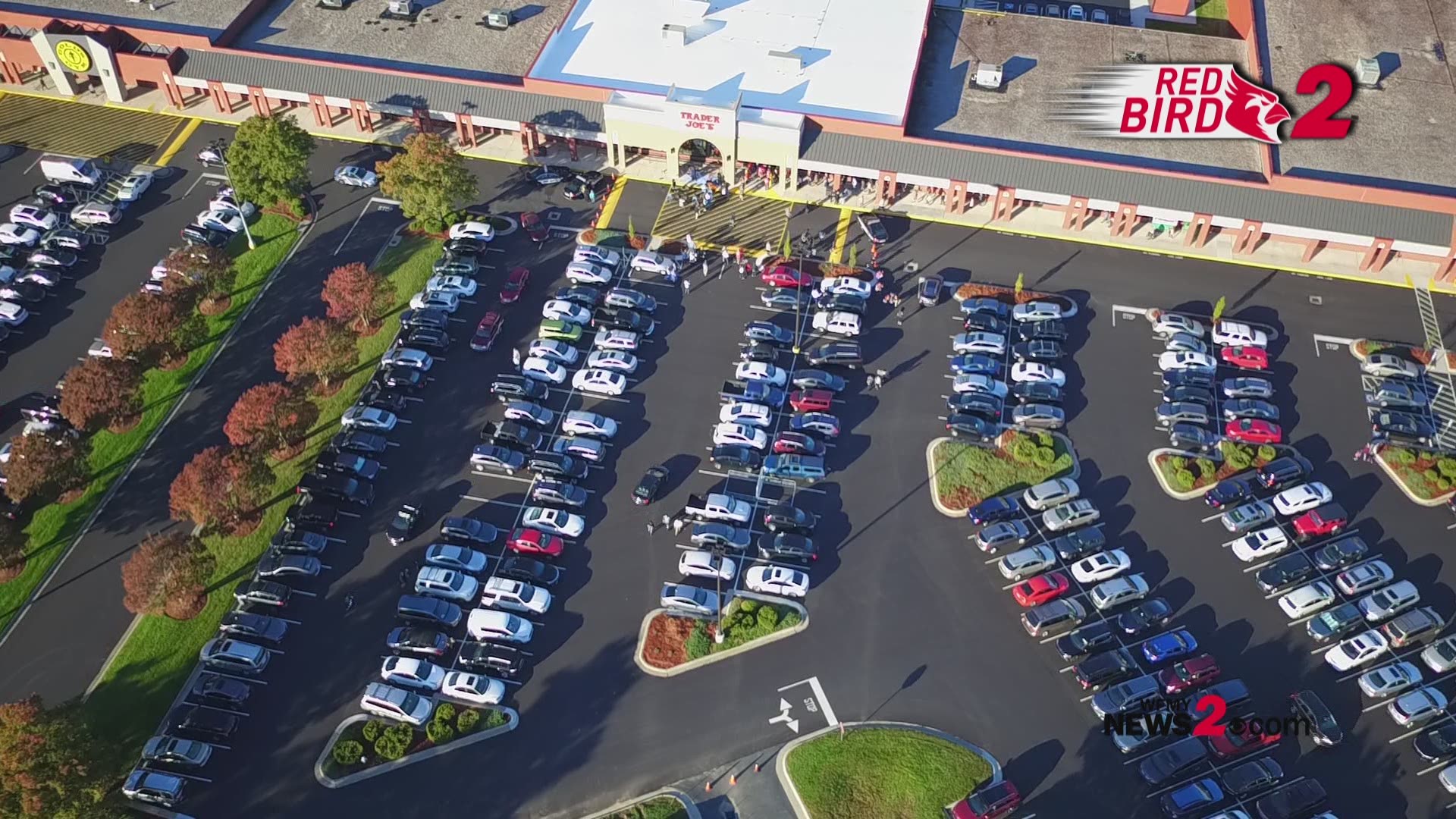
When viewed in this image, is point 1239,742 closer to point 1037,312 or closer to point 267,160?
point 1037,312

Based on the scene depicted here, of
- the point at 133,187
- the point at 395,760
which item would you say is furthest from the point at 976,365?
the point at 133,187

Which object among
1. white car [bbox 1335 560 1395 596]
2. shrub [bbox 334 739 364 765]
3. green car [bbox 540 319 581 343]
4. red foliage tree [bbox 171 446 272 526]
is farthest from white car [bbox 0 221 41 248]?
white car [bbox 1335 560 1395 596]

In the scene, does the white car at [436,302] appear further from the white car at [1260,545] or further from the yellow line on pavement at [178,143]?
the white car at [1260,545]

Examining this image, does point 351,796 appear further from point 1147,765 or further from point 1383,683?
point 1383,683

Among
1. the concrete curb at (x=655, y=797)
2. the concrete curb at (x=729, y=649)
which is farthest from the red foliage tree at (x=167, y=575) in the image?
the concrete curb at (x=655, y=797)

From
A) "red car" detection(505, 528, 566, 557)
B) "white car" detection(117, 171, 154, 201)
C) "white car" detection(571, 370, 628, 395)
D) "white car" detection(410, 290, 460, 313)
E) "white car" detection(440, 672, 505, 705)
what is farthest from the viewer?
"white car" detection(117, 171, 154, 201)

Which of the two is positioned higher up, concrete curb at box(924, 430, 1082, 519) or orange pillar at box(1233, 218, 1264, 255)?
orange pillar at box(1233, 218, 1264, 255)

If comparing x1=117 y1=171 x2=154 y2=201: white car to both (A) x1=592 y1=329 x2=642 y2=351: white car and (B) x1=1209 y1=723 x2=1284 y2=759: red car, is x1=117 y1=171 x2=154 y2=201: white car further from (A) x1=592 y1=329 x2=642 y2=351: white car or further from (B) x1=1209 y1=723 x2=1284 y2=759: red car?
(B) x1=1209 y1=723 x2=1284 y2=759: red car

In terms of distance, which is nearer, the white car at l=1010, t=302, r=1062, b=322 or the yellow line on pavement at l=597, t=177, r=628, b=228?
the white car at l=1010, t=302, r=1062, b=322
